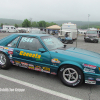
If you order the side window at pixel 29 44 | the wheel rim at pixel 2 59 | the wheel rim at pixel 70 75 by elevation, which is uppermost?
the side window at pixel 29 44

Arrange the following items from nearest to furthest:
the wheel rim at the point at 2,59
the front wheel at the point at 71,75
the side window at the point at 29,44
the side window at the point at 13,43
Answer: the front wheel at the point at 71,75, the side window at the point at 29,44, the side window at the point at 13,43, the wheel rim at the point at 2,59

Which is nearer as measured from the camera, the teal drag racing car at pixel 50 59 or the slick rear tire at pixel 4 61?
the teal drag racing car at pixel 50 59

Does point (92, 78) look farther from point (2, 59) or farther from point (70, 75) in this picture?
point (2, 59)

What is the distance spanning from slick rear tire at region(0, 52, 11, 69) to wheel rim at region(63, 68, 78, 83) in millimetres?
2140

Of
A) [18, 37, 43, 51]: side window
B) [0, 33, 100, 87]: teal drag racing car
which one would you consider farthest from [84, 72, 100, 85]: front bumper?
[18, 37, 43, 51]: side window

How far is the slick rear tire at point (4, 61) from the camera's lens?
3.78 metres

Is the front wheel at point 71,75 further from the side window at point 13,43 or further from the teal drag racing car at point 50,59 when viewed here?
the side window at point 13,43

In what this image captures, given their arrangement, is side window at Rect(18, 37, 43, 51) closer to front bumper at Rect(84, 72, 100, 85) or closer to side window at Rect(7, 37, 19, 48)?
side window at Rect(7, 37, 19, 48)

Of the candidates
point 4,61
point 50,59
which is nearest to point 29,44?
point 50,59

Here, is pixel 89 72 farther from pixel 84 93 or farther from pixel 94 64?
pixel 84 93

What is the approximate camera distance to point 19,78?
3.31 metres

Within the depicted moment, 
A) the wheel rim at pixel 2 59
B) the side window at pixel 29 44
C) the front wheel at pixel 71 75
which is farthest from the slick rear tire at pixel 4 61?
the front wheel at pixel 71 75

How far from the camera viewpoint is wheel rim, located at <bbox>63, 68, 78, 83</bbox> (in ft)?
9.21

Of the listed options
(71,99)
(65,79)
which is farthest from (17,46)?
(71,99)
